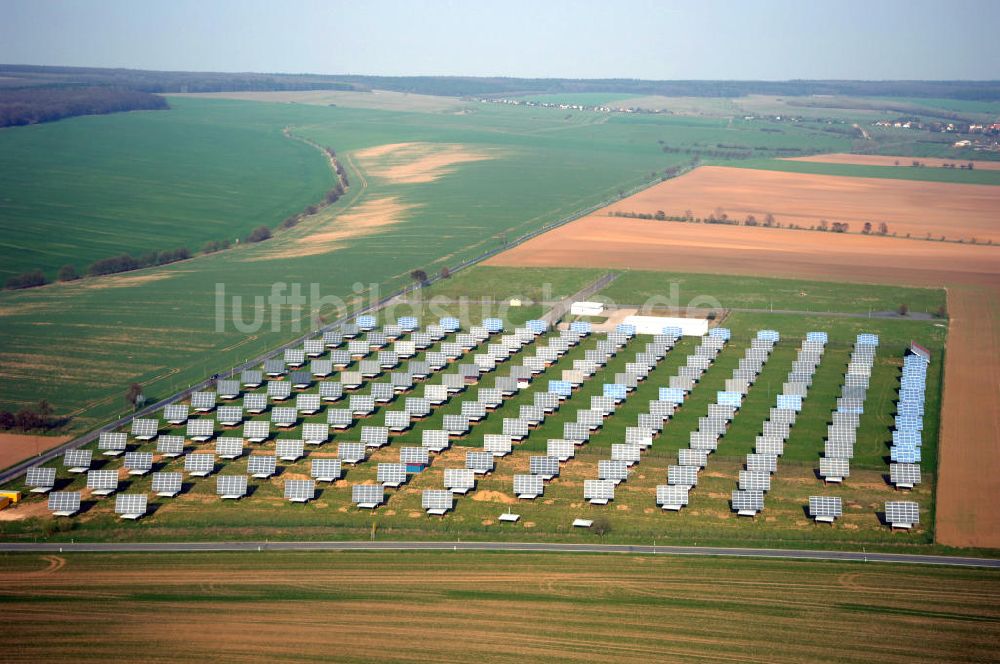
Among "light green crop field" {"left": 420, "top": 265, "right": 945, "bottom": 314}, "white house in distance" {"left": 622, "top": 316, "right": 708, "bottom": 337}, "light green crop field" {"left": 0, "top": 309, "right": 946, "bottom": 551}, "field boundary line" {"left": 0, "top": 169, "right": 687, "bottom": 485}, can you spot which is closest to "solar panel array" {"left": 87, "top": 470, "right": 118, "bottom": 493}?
"light green crop field" {"left": 0, "top": 309, "right": 946, "bottom": 551}

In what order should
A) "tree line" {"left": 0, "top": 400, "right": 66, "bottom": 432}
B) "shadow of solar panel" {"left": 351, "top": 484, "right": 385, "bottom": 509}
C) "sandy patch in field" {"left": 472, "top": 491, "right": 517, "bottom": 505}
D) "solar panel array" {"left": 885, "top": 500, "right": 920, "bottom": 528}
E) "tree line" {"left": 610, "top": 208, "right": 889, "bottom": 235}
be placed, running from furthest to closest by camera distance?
"tree line" {"left": 610, "top": 208, "right": 889, "bottom": 235}
"tree line" {"left": 0, "top": 400, "right": 66, "bottom": 432}
"sandy patch in field" {"left": 472, "top": 491, "right": 517, "bottom": 505}
"shadow of solar panel" {"left": 351, "top": 484, "right": 385, "bottom": 509}
"solar panel array" {"left": 885, "top": 500, "right": 920, "bottom": 528}

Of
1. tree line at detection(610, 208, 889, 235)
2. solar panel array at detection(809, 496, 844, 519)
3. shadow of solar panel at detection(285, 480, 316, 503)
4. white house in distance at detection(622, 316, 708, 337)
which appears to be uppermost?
tree line at detection(610, 208, 889, 235)

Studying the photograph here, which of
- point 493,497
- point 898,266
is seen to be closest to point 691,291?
point 898,266

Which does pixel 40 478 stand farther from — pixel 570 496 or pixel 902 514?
pixel 902 514

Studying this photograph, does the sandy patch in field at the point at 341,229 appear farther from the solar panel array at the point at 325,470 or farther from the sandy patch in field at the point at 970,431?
the sandy patch in field at the point at 970,431

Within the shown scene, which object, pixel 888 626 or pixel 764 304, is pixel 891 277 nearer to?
pixel 764 304


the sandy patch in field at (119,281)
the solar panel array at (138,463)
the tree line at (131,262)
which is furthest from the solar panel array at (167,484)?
the tree line at (131,262)

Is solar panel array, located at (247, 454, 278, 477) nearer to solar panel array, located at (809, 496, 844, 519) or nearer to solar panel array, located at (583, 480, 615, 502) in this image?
solar panel array, located at (583, 480, 615, 502)
